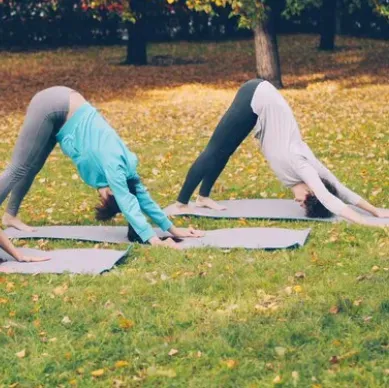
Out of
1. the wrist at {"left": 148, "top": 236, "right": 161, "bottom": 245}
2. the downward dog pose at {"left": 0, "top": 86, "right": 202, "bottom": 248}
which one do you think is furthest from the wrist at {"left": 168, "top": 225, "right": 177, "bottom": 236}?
the wrist at {"left": 148, "top": 236, "right": 161, "bottom": 245}

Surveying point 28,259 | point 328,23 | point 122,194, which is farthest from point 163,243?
point 328,23

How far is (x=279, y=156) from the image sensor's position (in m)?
7.82

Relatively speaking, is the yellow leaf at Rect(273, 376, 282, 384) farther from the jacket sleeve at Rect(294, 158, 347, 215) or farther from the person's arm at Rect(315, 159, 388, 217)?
the person's arm at Rect(315, 159, 388, 217)

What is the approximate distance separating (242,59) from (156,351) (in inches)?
846

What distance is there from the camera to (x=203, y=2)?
18359 mm

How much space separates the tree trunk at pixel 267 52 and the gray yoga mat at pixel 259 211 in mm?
10842

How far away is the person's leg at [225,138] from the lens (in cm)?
820

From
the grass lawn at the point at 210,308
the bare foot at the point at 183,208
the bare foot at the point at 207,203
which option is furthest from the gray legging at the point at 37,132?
the bare foot at the point at 207,203

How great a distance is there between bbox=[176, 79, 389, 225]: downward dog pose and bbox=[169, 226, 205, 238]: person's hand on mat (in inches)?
33.8

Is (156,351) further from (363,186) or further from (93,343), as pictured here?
(363,186)

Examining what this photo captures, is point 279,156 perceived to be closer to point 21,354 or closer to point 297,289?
point 297,289

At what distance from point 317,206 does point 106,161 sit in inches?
75.0

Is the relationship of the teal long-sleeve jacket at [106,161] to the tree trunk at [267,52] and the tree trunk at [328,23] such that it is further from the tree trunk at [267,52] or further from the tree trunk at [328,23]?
the tree trunk at [328,23]

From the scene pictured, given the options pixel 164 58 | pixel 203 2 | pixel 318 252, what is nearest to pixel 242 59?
pixel 164 58
